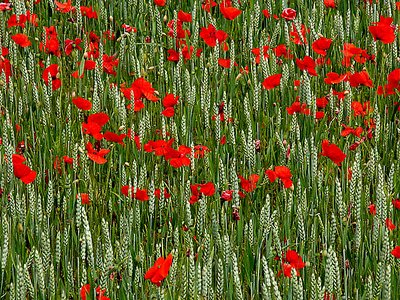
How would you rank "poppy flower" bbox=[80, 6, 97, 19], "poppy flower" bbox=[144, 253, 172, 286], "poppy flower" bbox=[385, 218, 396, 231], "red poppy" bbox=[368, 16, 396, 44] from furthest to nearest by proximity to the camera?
"poppy flower" bbox=[80, 6, 97, 19]
"red poppy" bbox=[368, 16, 396, 44]
"poppy flower" bbox=[385, 218, 396, 231]
"poppy flower" bbox=[144, 253, 172, 286]

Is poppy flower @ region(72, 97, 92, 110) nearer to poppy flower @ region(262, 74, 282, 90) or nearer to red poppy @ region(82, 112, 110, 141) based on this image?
red poppy @ region(82, 112, 110, 141)

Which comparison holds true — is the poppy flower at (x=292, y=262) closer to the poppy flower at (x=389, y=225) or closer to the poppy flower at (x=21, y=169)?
the poppy flower at (x=389, y=225)

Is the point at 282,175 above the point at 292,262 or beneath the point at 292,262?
above

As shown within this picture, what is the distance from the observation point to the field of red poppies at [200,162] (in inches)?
79.1

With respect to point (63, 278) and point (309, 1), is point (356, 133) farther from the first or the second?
point (309, 1)

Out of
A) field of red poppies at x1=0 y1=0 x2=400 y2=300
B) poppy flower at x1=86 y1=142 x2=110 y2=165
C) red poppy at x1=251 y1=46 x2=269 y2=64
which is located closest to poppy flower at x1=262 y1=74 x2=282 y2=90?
Result: field of red poppies at x1=0 y1=0 x2=400 y2=300

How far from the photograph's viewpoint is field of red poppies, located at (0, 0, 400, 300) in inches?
79.1

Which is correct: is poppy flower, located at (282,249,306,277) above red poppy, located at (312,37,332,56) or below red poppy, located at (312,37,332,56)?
below

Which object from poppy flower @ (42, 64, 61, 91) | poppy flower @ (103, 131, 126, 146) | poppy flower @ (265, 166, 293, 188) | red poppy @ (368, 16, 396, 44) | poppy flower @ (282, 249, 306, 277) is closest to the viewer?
poppy flower @ (282, 249, 306, 277)

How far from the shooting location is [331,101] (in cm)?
298

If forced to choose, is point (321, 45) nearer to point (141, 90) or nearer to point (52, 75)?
point (141, 90)

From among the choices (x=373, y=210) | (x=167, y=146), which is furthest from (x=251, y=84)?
(x=373, y=210)

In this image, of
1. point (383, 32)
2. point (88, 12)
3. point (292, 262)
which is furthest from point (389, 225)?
point (88, 12)

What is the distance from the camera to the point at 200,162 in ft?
9.11
